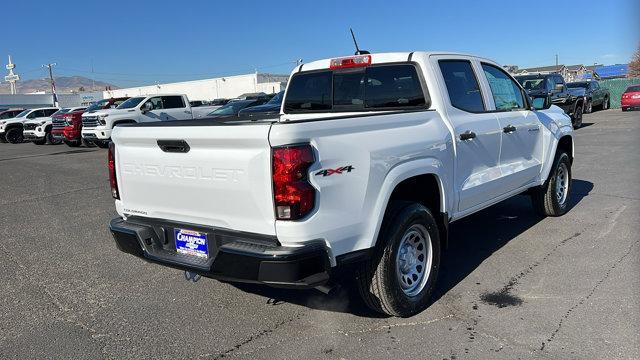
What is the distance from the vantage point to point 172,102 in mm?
18938

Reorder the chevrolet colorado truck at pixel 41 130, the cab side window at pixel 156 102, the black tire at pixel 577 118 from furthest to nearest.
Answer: the chevrolet colorado truck at pixel 41 130, the cab side window at pixel 156 102, the black tire at pixel 577 118

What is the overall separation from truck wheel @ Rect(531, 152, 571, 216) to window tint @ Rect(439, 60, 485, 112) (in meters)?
1.83

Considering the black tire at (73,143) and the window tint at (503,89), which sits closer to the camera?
the window tint at (503,89)

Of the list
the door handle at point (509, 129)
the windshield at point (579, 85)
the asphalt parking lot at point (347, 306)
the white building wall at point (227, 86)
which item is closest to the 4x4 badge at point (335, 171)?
the asphalt parking lot at point (347, 306)

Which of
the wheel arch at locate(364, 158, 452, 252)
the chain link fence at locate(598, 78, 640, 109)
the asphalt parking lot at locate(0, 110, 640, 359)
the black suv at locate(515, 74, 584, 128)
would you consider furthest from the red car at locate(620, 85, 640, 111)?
the wheel arch at locate(364, 158, 452, 252)

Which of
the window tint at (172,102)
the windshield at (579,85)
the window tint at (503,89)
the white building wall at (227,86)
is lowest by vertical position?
the windshield at (579,85)

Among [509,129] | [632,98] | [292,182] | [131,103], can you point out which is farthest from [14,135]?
[632,98]

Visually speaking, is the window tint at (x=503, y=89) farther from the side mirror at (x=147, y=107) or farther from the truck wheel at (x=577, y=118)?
the side mirror at (x=147, y=107)

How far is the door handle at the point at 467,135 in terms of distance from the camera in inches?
164

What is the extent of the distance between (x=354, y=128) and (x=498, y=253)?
2644 mm

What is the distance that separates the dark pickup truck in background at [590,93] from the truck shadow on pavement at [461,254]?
52.2ft

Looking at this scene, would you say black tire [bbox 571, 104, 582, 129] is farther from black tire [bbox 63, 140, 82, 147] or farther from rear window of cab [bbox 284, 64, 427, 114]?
black tire [bbox 63, 140, 82, 147]

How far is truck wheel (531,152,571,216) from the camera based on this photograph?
6.04 metres

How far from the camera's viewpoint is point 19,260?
5383mm
